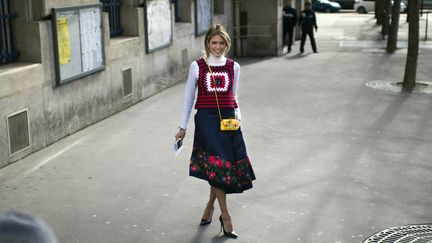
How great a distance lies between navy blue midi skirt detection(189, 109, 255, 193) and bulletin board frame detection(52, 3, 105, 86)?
4297 mm

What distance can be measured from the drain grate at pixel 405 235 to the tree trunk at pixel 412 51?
27.7 feet

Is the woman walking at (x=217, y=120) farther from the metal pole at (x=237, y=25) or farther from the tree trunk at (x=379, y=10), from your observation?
the tree trunk at (x=379, y=10)

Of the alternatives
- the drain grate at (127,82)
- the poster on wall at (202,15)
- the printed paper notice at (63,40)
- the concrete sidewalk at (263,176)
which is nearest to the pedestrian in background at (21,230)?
the concrete sidewalk at (263,176)

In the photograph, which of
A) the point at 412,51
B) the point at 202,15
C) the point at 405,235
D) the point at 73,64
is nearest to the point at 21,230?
the point at 405,235

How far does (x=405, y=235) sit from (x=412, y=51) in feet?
30.6

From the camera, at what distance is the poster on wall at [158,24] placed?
12.4 m

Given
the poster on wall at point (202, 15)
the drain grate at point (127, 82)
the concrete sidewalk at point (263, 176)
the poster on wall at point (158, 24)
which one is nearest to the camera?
the concrete sidewalk at point (263, 176)

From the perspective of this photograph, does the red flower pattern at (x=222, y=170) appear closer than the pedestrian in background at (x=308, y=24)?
Yes

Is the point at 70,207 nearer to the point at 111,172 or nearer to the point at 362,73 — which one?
the point at 111,172

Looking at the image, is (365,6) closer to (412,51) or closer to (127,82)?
(412,51)

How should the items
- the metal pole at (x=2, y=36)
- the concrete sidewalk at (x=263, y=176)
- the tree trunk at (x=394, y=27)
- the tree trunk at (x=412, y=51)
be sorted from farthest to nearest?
the tree trunk at (x=394, y=27)
the tree trunk at (x=412, y=51)
the metal pole at (x=2, y=36)
the concrete sidewalk at (x=263, y=176)

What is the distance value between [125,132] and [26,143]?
5.95 feet

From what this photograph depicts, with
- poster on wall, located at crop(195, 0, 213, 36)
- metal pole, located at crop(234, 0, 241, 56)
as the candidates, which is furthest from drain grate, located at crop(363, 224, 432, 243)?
metal pole, located at crop(234, 0, 241, 56)

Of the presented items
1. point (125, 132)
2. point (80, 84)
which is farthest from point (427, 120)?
point (80, 84)
